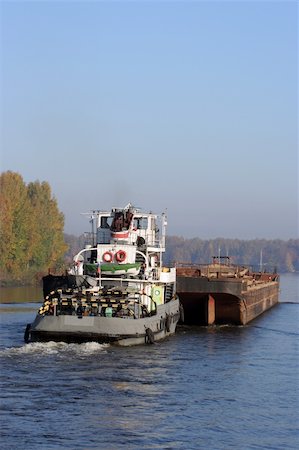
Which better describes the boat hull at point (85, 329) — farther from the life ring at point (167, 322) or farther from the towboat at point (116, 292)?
the life ring at point (167, 322)

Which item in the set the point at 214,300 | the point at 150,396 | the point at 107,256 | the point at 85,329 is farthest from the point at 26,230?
the point at 150,396

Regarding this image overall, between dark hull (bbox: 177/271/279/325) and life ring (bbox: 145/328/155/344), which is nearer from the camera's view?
life ring (bbox: 145/328/155/344)

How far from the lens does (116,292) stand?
37969mm

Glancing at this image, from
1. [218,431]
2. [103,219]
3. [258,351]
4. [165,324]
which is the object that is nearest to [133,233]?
[103,219]

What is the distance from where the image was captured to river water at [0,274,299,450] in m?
22.0

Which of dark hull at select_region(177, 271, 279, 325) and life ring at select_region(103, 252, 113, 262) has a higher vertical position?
life ring at select_region(103, 252, 113, 262)

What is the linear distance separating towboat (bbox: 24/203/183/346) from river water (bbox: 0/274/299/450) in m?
0.69

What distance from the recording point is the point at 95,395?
26766 millimetres

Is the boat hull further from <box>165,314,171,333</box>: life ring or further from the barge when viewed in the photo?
the barge

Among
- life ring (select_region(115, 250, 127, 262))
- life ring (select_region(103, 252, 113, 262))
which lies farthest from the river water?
life ring (select_region(103, 252, 113, 262))

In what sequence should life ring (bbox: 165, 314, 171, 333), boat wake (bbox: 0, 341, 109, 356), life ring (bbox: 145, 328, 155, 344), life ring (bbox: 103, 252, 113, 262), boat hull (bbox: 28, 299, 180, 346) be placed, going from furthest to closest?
life ring (bbox: 103, 252, 113, 262)
life ring (bbox: 165, 314, 171, 333)
life ring (bbox: 145, 328, 155, 344)
boat hull (bbox: 28, 299, 180, 346)
boat wake (bbox: 0, 341, 109, 356)

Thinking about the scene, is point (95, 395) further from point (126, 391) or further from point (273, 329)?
point (273, 329)

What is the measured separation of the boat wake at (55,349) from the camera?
33.5 metres

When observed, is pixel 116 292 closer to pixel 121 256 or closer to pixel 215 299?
pixel 121 256
